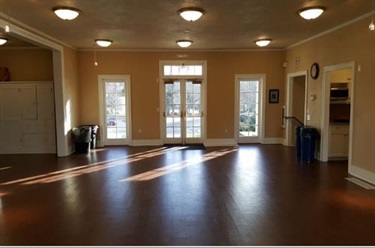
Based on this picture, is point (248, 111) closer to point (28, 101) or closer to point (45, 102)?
point (45, 102)

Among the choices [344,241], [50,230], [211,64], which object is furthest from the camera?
[211,64]

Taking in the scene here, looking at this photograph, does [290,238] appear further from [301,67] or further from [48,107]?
[48,107]

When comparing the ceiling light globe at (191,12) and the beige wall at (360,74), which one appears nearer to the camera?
the ceiling light globe at (191,12)

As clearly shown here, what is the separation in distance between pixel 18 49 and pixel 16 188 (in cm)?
471

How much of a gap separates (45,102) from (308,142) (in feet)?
21.7

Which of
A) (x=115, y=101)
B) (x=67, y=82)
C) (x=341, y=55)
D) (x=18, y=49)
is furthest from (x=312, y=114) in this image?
(x=18, y=49)

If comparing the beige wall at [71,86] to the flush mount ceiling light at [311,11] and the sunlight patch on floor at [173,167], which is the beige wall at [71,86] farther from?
the flush mount ceiling light at [311,11]

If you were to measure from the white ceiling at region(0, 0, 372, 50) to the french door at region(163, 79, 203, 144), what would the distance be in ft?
4.99

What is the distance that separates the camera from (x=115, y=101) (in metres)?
9.55

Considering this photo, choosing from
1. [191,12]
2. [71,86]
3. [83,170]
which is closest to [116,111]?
[71,86]

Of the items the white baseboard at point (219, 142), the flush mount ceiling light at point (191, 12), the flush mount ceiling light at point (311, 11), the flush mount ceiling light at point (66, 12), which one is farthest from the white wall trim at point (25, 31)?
the white baseboard at point (219, 142)

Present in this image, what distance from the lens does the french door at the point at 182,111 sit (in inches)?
377

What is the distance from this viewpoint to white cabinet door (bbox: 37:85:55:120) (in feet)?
26.7

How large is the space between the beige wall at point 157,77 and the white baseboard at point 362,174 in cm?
396
